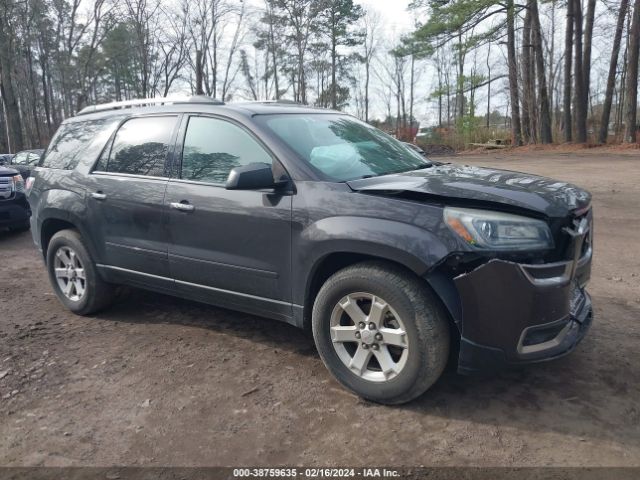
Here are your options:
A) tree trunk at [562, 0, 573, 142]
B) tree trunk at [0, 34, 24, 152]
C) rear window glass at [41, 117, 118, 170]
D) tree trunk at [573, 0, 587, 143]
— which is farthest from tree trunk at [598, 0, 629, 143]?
tree trunk at [0, 34, 24, 152]

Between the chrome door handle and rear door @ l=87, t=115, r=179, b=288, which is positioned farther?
rear door @ l=87, t=115, r=179, b=288

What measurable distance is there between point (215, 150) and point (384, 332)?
1806mm

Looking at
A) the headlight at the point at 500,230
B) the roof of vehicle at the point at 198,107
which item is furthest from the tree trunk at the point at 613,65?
the headlight at the point at 500,230

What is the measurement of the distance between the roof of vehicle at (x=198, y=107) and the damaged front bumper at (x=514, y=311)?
1.98 metres

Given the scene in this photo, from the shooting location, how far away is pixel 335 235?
3.10 metres

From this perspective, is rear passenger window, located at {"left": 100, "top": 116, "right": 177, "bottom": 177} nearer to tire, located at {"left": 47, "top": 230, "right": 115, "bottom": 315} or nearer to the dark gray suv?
the dark gray suv

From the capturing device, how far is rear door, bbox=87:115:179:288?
4.03m

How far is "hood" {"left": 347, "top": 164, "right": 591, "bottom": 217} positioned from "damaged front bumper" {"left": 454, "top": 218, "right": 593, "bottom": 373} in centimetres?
22

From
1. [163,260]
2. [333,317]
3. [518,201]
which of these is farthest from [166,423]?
[518,201]

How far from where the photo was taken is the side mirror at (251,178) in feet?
10.6

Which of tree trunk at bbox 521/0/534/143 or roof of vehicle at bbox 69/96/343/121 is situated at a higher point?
tree trunk at bbox 521/0/534/143

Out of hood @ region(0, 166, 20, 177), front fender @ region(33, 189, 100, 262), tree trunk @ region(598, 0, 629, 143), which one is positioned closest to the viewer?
front fender @ region(33, 189, 100, 262)

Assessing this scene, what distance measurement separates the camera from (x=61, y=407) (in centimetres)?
321

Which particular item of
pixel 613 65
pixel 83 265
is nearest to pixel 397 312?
pixel 83 265
